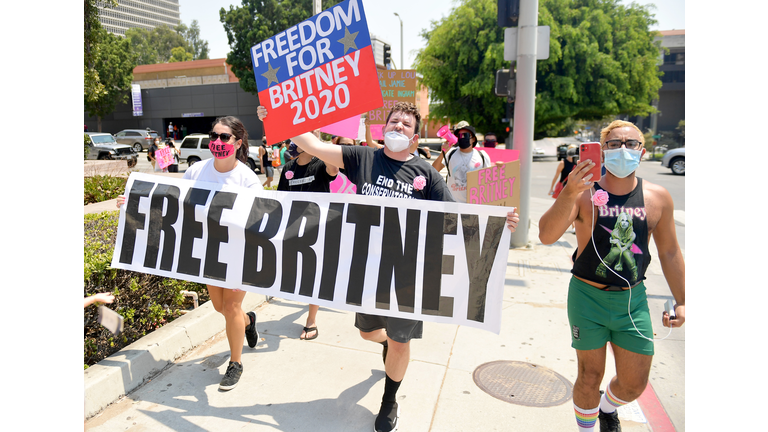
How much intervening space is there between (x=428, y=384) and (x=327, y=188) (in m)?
1.96

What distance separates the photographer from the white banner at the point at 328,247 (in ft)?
10.0

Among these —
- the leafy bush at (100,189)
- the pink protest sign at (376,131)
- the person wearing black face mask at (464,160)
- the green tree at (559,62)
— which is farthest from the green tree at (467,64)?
the person wearing black face mask at (464,160)

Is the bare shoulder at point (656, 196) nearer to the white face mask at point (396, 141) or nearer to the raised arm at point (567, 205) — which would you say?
the raised arm at point (567, 205)

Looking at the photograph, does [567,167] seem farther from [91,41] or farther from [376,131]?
[91,41]

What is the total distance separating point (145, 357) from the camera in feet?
12.3

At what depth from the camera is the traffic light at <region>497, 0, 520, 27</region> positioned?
24.7 feet

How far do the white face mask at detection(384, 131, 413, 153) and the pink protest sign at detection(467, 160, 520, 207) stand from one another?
9.45 feet

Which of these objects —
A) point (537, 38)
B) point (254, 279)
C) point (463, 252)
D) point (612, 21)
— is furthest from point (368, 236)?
point (612, 21)

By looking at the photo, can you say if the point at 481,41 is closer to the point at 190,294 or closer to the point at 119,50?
the point at 190,294

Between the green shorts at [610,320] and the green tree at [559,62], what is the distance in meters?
23.5

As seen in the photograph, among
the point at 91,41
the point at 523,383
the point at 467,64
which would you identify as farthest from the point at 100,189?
the point at 467,64

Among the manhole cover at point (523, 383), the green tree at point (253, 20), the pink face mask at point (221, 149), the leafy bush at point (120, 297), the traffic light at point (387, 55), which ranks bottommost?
the manhole cover at point (523, 383)

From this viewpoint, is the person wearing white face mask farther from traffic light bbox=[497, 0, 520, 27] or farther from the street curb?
traffic light bbox=[497, 0, 520, 27]

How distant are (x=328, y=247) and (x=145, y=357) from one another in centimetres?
180
